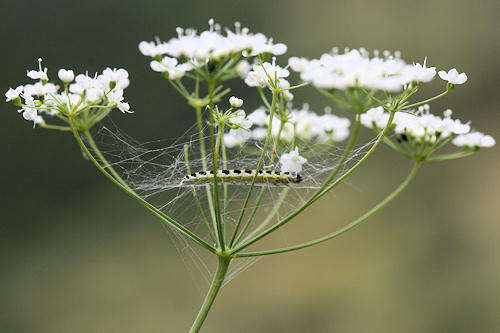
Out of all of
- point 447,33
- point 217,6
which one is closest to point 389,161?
point 447,33

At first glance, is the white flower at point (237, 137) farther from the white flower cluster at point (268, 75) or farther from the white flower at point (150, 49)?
the white flower at point (150, 49)

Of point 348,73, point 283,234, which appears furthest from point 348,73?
point 283,234

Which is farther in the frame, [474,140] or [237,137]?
[237,137]

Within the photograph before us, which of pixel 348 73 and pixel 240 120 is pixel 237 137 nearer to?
pixel 240 120

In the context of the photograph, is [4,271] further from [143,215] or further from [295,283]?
[295,283]

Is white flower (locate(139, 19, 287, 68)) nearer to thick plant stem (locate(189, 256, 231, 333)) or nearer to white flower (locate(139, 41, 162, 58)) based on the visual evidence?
white flower (locate(139, 41, 162, 58))
